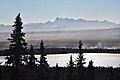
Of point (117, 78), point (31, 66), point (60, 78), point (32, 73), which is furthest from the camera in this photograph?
point (60, 78)

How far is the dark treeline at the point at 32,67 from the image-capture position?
4738 cm

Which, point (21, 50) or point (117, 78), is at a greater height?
point (21, 50)

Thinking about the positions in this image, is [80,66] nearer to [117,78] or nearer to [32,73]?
[32,73]

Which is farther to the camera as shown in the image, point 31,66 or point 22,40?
point 31,66

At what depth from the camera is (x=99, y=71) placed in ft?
392

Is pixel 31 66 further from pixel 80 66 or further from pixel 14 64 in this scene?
pixel 14 64

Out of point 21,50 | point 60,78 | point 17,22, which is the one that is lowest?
point 60,78

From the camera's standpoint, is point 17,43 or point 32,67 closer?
point 17,43

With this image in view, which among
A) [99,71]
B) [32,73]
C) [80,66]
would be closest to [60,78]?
[99,71]

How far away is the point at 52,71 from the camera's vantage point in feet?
385

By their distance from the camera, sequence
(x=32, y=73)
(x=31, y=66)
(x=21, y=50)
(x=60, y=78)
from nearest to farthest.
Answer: (x=21, y=50)
(x=32, y=73)
(x=31, y=66)
(x=60, y=78)

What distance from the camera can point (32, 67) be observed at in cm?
7906

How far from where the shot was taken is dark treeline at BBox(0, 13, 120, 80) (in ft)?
155

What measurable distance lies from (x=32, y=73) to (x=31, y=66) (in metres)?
6.71
